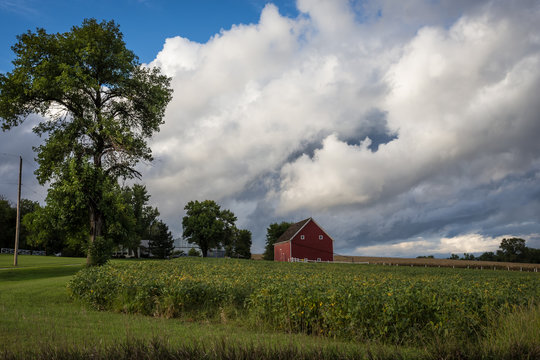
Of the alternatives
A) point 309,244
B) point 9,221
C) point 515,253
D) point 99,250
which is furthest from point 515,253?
point 9,221

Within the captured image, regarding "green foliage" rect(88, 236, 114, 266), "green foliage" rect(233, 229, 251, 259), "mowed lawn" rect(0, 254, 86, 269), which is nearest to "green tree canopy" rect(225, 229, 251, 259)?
"green foliage" rect(233, 229, 251, 259)

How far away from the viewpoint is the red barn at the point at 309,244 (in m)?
67.2

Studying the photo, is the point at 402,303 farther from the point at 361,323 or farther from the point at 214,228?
the point at 214,228

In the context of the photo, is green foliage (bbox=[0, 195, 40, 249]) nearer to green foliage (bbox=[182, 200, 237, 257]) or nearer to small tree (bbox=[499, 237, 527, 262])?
green foliage (bbox=[182, 200, 237, 257])

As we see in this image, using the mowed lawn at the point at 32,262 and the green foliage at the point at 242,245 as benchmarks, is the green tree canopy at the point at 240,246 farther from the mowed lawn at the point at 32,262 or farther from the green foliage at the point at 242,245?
the mowed lawn at the point at 32,262

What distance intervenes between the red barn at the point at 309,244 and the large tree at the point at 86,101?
136 feet

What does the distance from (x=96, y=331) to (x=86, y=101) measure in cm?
2504

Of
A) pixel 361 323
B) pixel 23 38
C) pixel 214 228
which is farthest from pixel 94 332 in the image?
pixel 214 228

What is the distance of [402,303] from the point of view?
358 inches

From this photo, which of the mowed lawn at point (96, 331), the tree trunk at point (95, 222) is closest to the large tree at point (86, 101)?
the tree trunk at point (95, 222)

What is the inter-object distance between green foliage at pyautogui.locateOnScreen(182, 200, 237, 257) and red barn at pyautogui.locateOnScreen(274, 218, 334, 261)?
1761 cm

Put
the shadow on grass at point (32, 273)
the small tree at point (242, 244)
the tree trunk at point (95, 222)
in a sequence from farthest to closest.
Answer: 1. the small tree at point (242, 244)
2. the shadow on grass at point (32, 273)
3. the tree trunk at point (95, 222)

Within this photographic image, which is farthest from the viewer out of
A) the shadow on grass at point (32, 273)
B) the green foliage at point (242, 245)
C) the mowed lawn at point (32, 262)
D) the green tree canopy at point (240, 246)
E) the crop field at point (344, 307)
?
the green foliage at point (242, 245)

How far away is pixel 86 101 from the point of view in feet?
97.0
